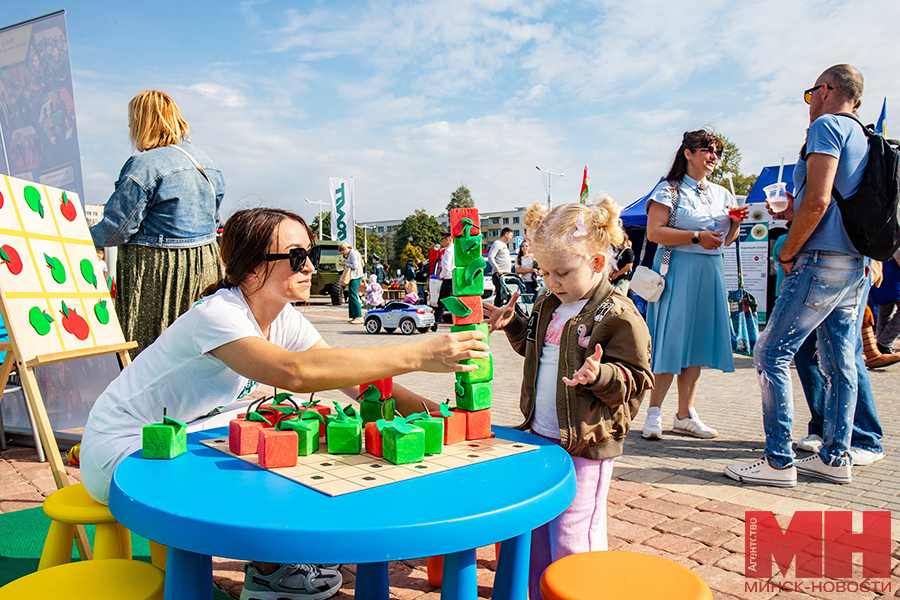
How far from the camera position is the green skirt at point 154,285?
356 cm

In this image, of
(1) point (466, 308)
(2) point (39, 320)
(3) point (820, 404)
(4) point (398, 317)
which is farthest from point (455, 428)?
(4) point (398, 317)

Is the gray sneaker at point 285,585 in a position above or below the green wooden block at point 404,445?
below

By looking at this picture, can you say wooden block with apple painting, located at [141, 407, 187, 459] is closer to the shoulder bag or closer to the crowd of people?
the crowd of people

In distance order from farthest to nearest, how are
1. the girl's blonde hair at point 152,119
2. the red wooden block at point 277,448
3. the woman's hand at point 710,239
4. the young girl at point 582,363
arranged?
the woman's hand at point 710,239 < the girl's blonde hair at point 152,119 < the young girl at point 582,363 < the red wooden block at point 277,448

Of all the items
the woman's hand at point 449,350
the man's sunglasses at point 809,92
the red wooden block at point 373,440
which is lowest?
the red wooden block at point 373,440

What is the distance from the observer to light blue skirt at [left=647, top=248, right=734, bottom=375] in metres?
4.20

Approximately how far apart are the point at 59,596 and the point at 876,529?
326 centimetres

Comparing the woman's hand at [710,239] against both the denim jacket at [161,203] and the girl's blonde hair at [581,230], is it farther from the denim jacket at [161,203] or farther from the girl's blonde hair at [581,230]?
the denim jacket at [161,203]

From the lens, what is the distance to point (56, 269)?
3301 mm

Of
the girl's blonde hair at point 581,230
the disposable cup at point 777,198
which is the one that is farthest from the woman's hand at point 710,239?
the girl's blonde hair at point 581,230

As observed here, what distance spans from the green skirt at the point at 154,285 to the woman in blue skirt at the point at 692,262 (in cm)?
308

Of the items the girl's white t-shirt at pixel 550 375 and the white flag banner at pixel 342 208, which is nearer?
the girl's white t-shirt at pixel 550 375

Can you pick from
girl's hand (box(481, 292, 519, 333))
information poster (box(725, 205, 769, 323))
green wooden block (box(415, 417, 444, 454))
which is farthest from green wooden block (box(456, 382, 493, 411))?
information poster (box(725, 205, 769, 323))

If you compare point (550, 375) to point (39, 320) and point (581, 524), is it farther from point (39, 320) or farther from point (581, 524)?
point (39, 320)
